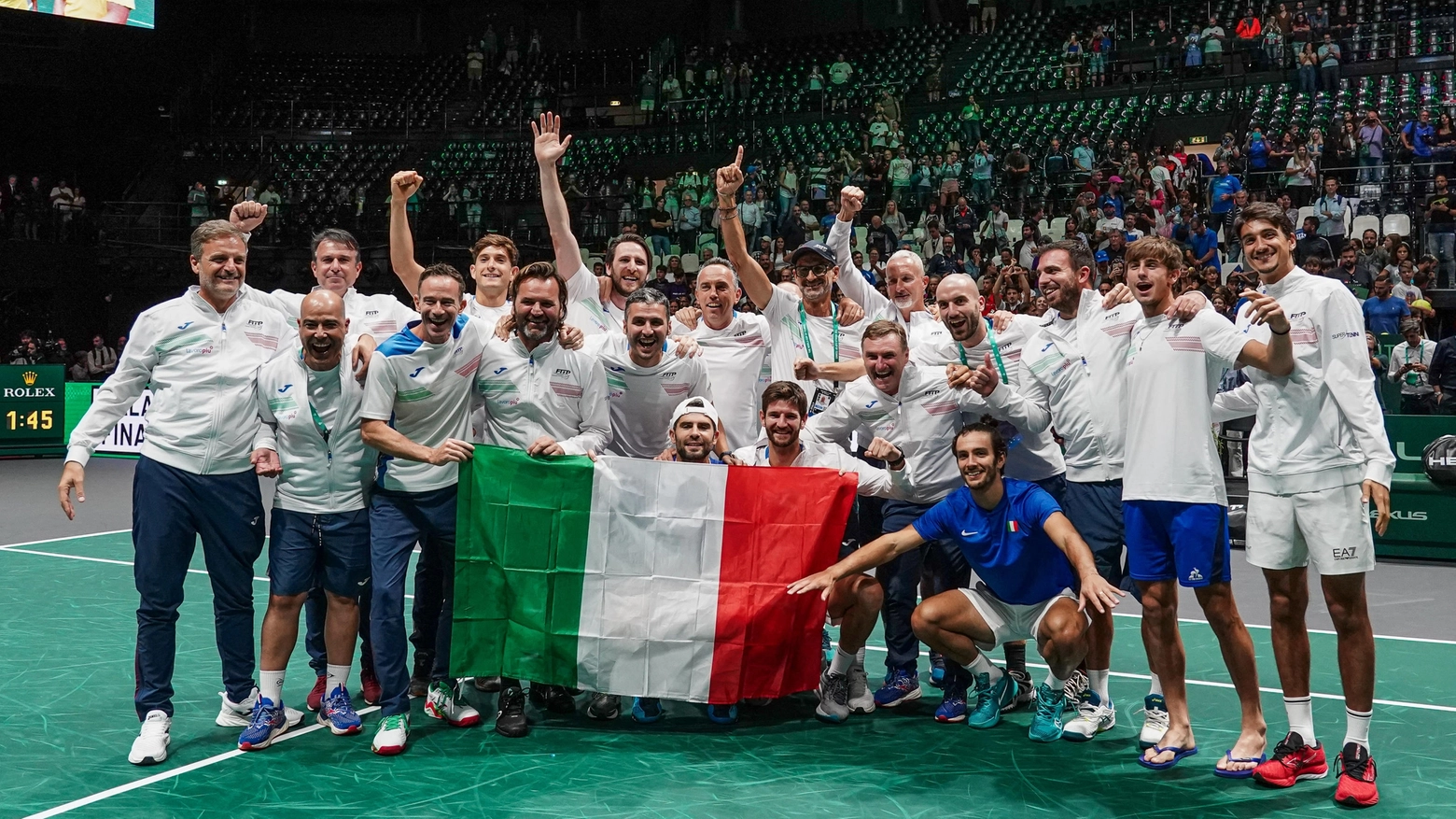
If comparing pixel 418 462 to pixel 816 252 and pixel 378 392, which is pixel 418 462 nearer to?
pixel 378 392

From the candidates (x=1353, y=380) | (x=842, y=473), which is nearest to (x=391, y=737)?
(x=842, y=473)

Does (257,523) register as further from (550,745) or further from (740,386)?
(740,386)

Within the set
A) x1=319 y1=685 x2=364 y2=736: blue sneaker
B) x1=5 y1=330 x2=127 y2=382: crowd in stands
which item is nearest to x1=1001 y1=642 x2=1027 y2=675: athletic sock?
x1=319 y1=685 x2=364 y2=736: blue sneaker

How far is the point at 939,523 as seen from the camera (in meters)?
5.77

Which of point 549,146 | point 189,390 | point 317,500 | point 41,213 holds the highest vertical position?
point 41,213

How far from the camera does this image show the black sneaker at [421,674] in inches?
247

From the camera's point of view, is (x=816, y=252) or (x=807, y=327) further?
(x=807, y=327)

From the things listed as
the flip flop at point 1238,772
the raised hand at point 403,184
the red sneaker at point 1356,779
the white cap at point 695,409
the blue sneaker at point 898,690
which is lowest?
the blue sneaker at point 898,690

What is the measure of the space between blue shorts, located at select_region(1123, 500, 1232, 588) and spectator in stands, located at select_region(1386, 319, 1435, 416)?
29.0 feet

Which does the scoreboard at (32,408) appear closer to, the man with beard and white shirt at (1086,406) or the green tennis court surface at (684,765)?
the green tennis court surface at (684,765)

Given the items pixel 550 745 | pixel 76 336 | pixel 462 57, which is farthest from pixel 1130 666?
pixel 462 57

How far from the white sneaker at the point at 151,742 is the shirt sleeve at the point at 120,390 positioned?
120 cm

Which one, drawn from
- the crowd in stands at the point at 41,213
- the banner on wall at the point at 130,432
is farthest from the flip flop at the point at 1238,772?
the crowd in stands at the point at 41,213

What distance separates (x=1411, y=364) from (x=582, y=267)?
387 inches
